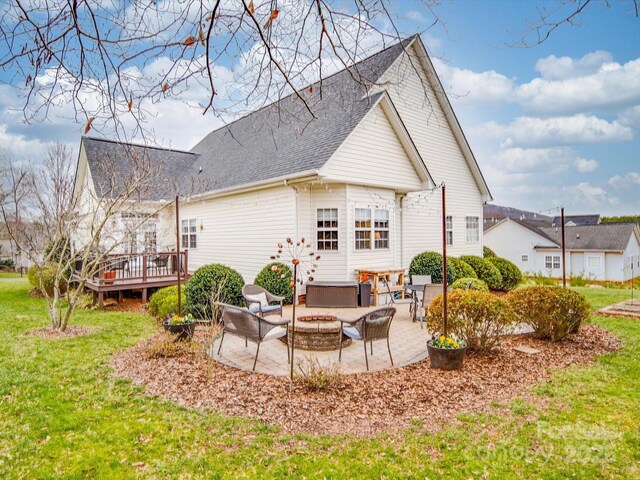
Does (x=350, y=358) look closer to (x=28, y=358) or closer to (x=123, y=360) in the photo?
(x=123, y=360)

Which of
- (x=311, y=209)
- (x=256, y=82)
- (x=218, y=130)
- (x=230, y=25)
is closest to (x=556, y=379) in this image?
(x=256, y=82)

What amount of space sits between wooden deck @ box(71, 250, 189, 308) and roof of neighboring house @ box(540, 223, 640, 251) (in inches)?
1344

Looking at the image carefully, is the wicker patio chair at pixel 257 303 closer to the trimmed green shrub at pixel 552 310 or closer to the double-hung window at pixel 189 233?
the trimmed green shrub at pixel 552 310

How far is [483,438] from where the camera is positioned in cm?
375

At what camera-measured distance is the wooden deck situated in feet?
40.0

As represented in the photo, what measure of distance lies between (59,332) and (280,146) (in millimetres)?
8332

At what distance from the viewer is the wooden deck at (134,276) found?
1219cm

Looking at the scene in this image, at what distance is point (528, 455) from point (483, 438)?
400mm

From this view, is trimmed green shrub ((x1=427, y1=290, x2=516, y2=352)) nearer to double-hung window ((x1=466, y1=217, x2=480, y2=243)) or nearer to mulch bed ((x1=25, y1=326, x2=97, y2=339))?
mulch bed ((x1=25, y1=326, x2=97, y2=339))

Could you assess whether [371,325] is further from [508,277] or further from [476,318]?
[508,277]

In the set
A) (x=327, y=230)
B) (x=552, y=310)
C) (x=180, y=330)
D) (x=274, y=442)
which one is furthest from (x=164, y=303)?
(x=552, y=310)

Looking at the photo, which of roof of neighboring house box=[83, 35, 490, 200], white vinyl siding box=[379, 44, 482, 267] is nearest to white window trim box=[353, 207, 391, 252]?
white vinyl siding box=[379, 44, 482, 267]

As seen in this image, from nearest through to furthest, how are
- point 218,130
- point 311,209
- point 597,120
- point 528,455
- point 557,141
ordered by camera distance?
point 528,455
point 597,120
point 557,141
point 311,209
point 218,130

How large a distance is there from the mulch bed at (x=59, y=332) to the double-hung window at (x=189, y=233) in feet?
24.7
